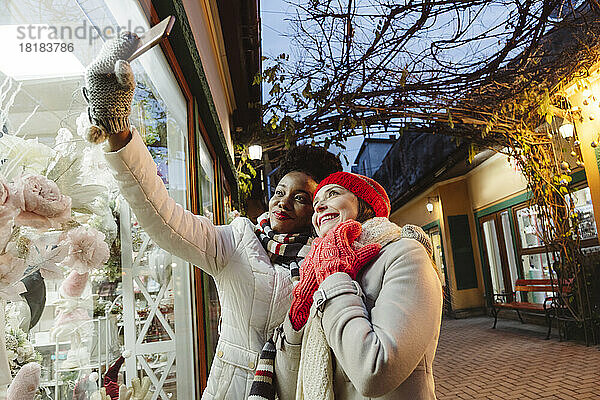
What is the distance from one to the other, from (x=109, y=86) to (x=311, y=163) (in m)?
0.95

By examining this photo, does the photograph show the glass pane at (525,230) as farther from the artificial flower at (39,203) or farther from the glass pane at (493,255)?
the artificial flower at (39,203)

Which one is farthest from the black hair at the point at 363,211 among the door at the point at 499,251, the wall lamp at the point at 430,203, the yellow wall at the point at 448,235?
the wall lamp at the point at 430,203

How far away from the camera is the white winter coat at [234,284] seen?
1.43 meters

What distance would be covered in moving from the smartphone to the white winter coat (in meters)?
0.51

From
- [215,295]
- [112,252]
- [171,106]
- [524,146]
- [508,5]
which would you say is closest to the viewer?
[112,252]

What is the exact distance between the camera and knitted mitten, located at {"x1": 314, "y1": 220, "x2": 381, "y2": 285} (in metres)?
1.14

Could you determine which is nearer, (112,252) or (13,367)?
(13,367)

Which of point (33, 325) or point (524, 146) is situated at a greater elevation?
point (524, 146)

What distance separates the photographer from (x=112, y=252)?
1.26 m

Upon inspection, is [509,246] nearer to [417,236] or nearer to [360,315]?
[417,236]

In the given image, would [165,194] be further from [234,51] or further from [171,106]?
[234,51]

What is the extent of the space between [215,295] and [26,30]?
8.40 feet

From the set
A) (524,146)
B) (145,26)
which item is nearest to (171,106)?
(145,26)

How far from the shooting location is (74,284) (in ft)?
3.13
